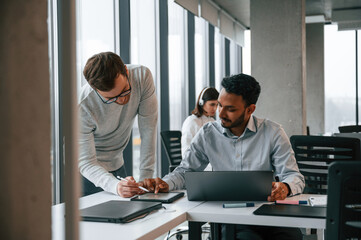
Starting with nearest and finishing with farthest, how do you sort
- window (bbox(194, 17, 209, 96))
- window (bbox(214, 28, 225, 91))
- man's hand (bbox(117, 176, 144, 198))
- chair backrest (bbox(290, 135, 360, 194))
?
man's hand (bbox(117, 176, 144, 198))
chair backrest (bbox(290, 135, 360, 194))
window (bbox(194, 17, 209, 96))
window (bbox(214, 28, 225, 91))

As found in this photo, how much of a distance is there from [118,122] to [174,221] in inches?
35.7

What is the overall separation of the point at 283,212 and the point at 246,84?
887mm

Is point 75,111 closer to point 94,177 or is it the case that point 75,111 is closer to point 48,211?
point 48,211

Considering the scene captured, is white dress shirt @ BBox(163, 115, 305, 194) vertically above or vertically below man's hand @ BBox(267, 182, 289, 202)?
above

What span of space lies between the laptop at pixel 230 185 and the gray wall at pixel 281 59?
11.5ft

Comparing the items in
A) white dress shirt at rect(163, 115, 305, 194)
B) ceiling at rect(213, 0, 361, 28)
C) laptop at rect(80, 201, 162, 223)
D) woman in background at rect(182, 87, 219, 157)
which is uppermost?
ceiling at rect(213, 0, 361, 28)

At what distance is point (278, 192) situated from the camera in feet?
7.04

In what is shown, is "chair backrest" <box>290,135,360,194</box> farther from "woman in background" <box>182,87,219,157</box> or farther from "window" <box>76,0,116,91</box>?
"window" <box>76,0,116,91</box>

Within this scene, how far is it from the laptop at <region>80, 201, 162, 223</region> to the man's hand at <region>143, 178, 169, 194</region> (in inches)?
11.3

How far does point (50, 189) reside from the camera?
86 cm

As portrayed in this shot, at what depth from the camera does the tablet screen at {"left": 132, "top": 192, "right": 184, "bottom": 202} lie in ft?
6.98

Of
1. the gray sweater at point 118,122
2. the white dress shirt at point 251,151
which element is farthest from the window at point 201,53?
the white dress shirt at point 251,151

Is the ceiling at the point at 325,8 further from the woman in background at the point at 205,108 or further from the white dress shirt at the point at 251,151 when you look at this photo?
the white dress shirt at the point at 251,151

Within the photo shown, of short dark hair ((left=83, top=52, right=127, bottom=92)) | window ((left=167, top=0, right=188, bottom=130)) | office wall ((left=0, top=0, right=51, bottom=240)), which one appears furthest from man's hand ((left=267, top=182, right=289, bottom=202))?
window ((left=167, top=0, right=188, bottom=130))
